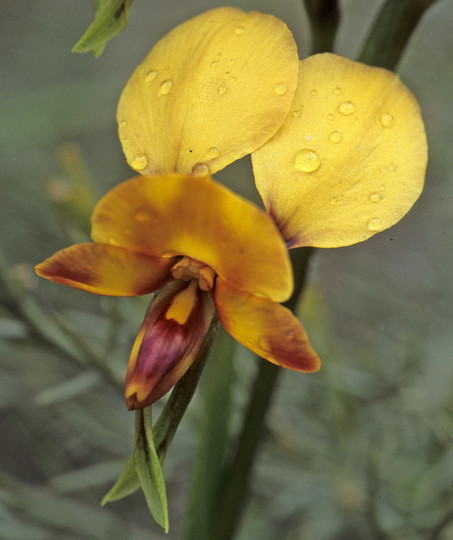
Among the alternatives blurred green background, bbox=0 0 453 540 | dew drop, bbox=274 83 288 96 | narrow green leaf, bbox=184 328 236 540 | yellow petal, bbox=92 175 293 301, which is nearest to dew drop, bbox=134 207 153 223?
yellow petal, bbox=92 175 293 301

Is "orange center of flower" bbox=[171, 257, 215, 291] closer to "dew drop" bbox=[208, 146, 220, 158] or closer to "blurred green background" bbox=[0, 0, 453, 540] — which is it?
"dew drop" bbox=[208, 146, 220, 158]

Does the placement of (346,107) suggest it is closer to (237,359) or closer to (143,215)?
(143,215)

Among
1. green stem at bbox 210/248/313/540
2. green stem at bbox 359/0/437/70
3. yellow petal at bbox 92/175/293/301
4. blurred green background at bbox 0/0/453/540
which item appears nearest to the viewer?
yellow petal at bbox 92/175/293/301

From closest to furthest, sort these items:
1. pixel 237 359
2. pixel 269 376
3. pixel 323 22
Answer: pixel 323 22, pixel 269 376, pixel 237 359

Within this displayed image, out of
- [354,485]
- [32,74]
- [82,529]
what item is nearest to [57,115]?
[32,74]

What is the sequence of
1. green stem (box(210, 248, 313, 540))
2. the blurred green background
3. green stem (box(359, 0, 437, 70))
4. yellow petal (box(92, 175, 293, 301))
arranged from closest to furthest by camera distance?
yellow petal (box(92, 175, 293, 301)) → green stem (box(359, 0, 437, 70)) → green stem (box(210, 248, 313, 540)) → the blurred green background

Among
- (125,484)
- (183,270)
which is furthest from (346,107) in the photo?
(125,484)

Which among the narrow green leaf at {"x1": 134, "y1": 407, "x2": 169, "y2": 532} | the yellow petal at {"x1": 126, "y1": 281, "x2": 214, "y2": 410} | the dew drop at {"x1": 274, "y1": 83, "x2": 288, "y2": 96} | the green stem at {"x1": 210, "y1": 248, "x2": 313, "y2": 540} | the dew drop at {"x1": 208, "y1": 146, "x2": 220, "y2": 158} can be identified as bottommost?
the green stem at {"x1": 210, "y1": 248, "x2": 313, "y2": 540}
